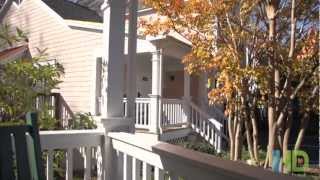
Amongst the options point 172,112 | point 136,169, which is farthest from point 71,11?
point 136,169

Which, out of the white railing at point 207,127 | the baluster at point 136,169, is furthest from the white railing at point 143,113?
the baluster at point 136,169

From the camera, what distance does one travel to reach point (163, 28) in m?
10.0

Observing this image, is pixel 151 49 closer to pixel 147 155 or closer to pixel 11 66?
pixel 11 66

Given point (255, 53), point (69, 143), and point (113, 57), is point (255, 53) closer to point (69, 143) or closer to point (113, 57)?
point (113, 57)

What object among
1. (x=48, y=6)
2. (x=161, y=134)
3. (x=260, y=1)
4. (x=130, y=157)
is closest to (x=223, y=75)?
(x=260, y=1)

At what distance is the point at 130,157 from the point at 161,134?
7608 millimetres

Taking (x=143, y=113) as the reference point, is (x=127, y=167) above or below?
above

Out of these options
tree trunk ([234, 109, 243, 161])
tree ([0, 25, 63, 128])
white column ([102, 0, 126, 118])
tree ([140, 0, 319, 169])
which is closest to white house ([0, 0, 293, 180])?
white column ([102, 0, 126, 118])

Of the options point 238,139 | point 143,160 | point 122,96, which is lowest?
point 238,139

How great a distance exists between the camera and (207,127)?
492 inches

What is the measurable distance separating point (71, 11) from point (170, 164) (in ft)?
49.9

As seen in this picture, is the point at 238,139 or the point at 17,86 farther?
the point at 238,139

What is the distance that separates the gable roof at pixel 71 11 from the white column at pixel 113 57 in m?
11.7

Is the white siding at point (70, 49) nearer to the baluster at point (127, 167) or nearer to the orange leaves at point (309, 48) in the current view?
the orange leaves at point (309, 48)
